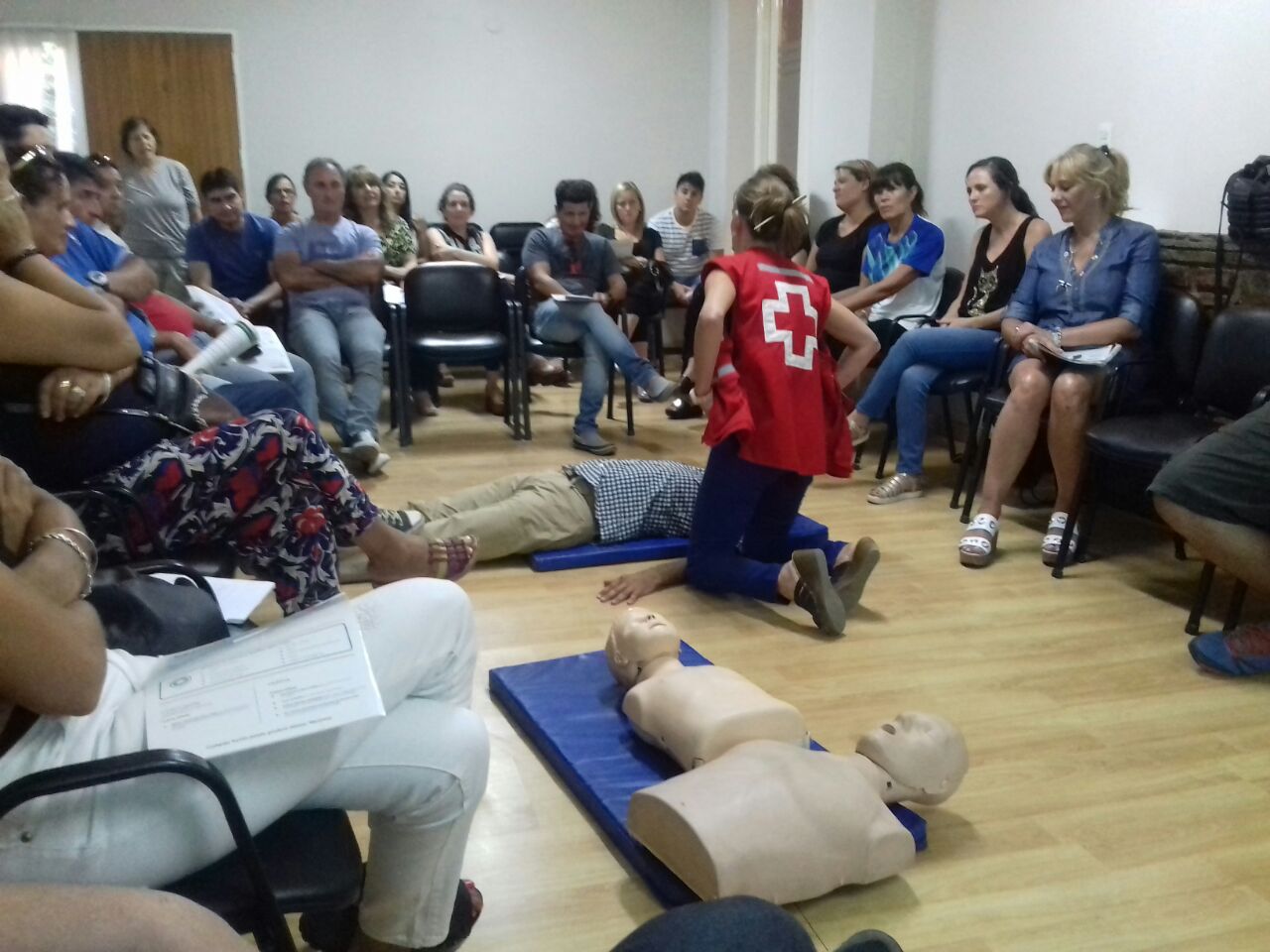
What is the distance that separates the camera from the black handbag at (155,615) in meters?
1.44

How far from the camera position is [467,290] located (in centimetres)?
505

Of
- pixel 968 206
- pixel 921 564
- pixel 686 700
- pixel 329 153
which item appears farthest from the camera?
pixel 329 153

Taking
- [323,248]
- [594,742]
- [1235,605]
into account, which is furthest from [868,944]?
[323,248]

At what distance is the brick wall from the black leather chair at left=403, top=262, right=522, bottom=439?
2715 mm

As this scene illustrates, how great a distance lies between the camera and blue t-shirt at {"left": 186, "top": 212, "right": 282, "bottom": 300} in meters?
4.89

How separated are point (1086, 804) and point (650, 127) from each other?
6616 millimetres

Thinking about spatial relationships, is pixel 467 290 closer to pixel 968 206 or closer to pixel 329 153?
pixel 968 206

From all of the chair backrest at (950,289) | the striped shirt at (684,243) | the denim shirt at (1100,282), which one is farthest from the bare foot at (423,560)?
the striped shirt at (684,243)

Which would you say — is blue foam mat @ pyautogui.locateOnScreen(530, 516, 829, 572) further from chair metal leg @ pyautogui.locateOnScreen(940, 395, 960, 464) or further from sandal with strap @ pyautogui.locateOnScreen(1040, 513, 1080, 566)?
chair metal leg @ pyautogui.locateOnScreen(940, 395, 960, 464)

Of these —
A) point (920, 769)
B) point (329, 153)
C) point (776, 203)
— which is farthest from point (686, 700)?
point (329, 153)

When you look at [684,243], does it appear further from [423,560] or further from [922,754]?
[922,754]

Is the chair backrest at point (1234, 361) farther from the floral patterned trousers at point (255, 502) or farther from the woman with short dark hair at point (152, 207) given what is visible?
the woman with short dark hair at point (152, 207)

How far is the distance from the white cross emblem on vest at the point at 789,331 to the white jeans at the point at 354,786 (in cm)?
160

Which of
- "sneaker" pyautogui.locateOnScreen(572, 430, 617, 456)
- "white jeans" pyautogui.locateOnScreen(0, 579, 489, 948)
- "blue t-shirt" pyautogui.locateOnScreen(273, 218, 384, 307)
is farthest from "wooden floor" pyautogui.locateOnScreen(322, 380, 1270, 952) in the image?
"blue t-shirt" pyautogui.locateOnScreen(273, 218, 384, 307)
